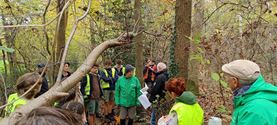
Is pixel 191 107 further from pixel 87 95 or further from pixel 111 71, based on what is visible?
pixel 111 71

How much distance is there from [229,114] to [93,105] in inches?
136

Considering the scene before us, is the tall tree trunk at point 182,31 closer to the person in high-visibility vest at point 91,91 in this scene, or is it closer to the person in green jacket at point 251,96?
the person in high-visibility vest at point 91,91

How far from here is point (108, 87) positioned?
10.6 meters

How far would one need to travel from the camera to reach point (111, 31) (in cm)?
1608

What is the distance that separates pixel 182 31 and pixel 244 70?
17.6 feet

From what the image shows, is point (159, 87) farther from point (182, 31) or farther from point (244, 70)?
point (244, 70)

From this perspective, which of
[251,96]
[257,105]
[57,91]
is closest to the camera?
[57,91]

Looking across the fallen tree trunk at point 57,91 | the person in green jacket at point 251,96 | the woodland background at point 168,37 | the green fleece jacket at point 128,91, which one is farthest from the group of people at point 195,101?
the green fleece jacket at point 128,91

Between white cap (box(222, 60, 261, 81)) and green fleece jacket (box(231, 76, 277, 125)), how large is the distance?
0.07m

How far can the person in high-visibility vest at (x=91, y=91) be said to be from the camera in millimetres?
8625

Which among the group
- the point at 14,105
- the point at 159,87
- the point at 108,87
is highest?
the point at 14,105

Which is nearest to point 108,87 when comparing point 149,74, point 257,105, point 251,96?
point 149,74

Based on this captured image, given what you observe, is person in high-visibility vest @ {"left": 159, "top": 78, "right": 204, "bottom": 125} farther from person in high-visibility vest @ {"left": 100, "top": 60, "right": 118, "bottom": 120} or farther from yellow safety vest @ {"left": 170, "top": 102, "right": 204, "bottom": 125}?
person in high-visibility vest @ {"left": 100, "top": 60, "right": 118, "bottom": 120}

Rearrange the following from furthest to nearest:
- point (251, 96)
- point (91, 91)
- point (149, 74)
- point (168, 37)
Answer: point (168, 37) → point (149, 74) → point (91, 91) → point (251, 96)
